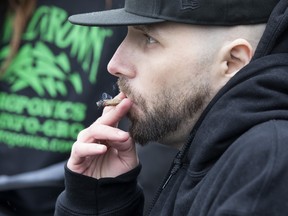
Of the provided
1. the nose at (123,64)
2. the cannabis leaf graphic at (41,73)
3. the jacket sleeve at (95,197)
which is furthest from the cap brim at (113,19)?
the cannabis leaf graphic at (41,73)

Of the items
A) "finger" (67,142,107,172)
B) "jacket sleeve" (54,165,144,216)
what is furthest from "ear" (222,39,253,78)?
"jacket sleeve" (54,165,144,216)

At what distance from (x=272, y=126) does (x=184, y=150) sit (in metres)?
0.39

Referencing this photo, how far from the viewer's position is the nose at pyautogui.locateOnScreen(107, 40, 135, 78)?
2285mm

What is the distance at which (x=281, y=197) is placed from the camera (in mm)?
1764

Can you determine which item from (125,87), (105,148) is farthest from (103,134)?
(125,87)

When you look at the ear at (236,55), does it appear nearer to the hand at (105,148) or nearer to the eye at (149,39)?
the eye at (149,39)

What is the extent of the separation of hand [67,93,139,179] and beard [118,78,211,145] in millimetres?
64

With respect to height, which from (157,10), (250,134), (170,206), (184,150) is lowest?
(170,206)

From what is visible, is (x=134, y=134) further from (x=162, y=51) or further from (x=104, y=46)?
(x=104, y=46)

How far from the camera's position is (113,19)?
2266mm

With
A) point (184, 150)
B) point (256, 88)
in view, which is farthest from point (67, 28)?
point (256, 88)

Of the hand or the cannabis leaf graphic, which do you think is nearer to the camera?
the hand

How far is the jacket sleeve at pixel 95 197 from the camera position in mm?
2529

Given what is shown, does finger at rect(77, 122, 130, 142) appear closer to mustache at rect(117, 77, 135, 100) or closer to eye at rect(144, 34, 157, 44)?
mustache at rect(117, 77, 135, 100)
